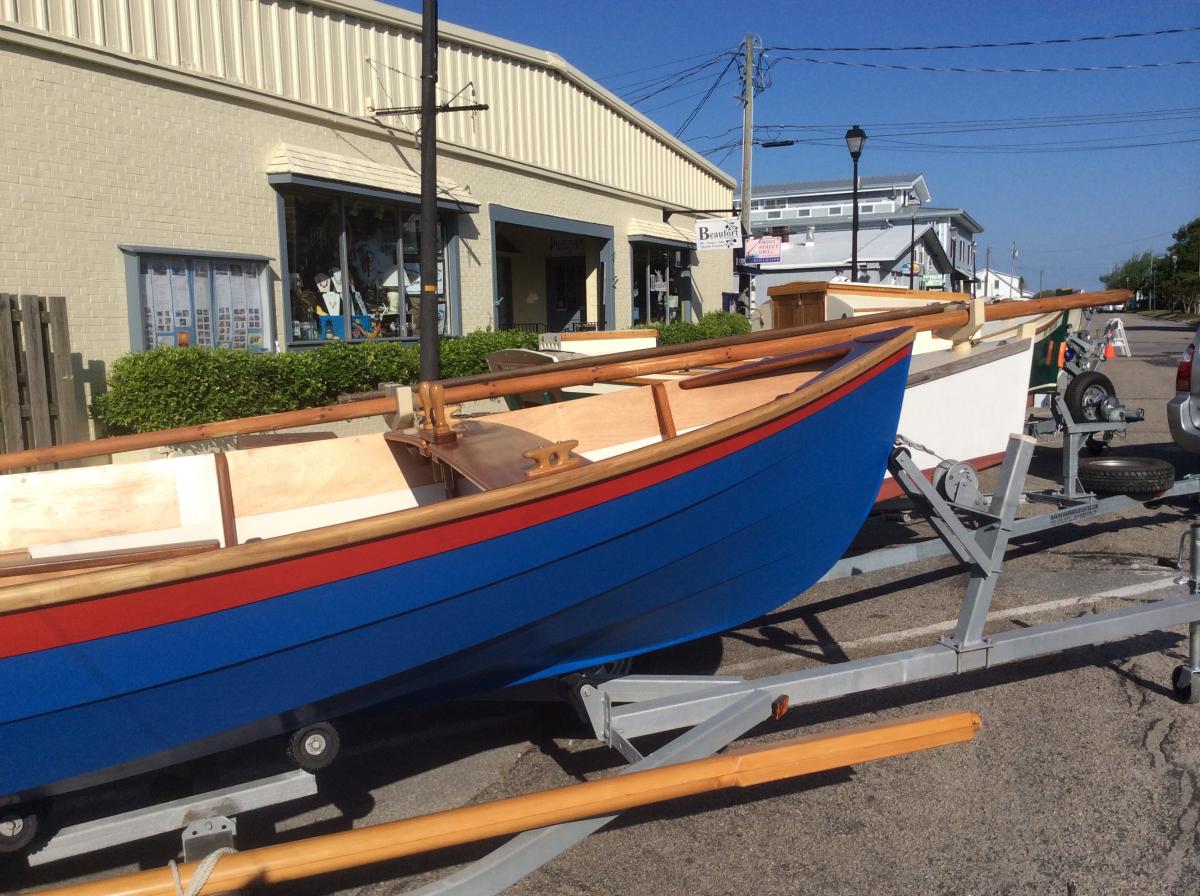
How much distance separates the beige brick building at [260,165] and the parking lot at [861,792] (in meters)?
7.23

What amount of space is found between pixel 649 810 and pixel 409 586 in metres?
1.36

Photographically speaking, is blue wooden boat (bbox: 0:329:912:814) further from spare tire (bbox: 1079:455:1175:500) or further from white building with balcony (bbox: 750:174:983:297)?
white building with balcony (bbox: 750:174:983:297)

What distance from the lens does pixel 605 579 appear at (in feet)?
11.0

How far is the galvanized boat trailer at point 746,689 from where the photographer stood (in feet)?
9.05

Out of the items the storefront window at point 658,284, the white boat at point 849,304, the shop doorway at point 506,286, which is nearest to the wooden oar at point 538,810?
the white boat at point 849,304

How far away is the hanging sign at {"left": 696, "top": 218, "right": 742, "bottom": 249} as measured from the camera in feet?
64.4

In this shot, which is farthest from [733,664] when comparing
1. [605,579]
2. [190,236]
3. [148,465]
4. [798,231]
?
[798,231]

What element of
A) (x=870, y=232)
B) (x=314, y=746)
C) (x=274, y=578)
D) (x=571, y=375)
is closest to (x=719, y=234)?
(x=571, y=375)

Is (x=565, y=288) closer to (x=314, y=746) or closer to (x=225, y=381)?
(x=225, y=381)

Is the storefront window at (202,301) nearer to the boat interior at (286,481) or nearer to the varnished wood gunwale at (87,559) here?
the boat interior at (286,481)

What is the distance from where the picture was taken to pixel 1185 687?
4250 mm

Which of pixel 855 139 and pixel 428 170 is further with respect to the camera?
pixel 855 139

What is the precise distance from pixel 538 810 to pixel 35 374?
A: 301 inches

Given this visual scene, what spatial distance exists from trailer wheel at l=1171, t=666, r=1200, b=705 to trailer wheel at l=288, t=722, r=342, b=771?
3585mm
